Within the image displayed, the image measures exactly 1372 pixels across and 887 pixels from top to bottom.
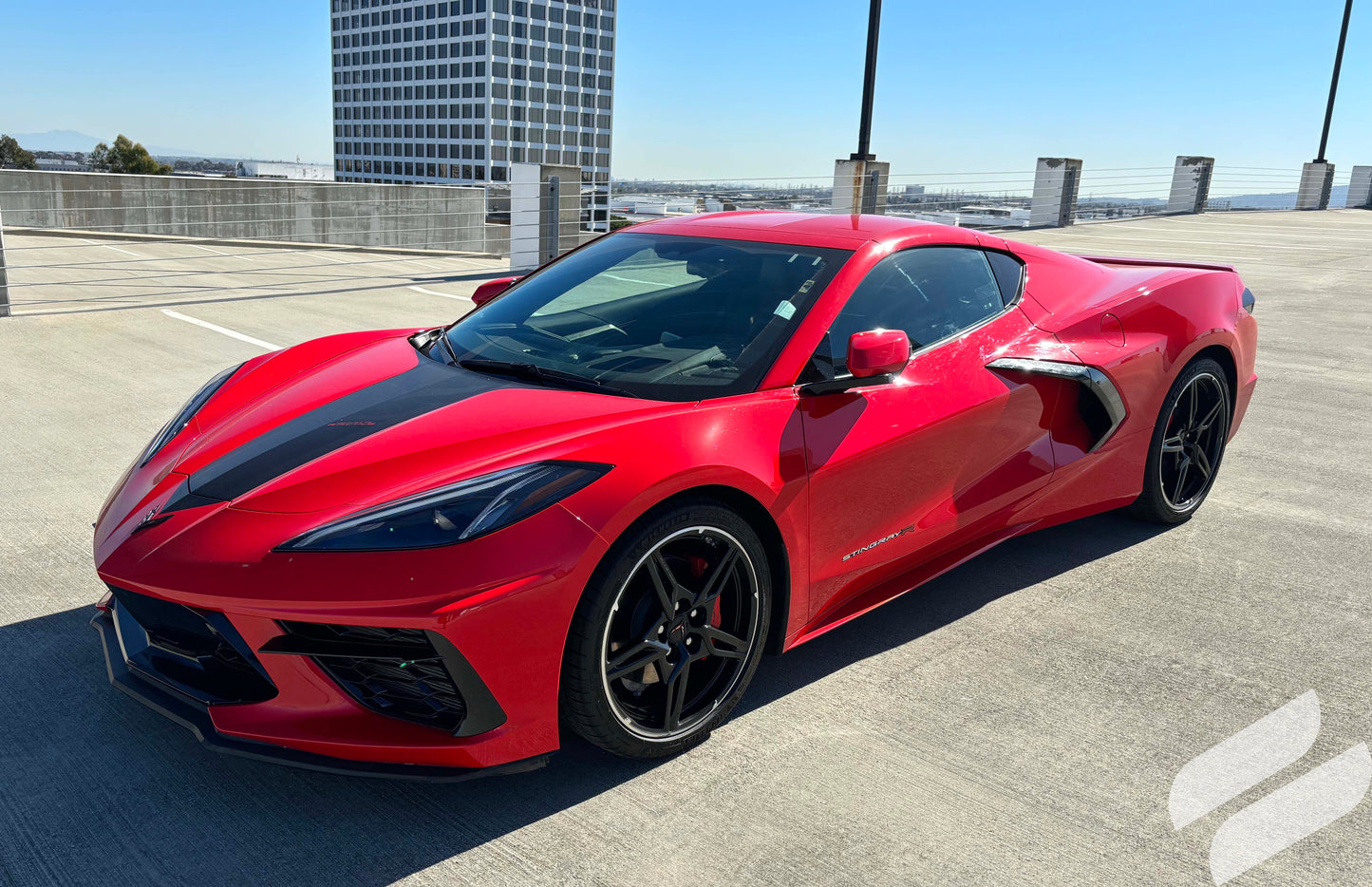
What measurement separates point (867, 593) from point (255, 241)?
654 inches

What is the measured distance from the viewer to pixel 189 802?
2340 millimetres

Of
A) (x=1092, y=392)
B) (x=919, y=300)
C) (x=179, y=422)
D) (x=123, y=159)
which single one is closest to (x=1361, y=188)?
(x=1092, y=392)

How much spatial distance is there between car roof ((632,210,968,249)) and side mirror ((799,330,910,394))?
57cm

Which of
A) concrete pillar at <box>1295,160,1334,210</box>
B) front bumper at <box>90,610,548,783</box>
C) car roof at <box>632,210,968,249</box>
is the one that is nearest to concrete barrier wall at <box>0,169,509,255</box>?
car roof at <box>632,210,968,249</box>

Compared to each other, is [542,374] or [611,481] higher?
[542,374]

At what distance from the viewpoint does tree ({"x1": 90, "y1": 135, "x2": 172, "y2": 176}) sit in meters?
98.2

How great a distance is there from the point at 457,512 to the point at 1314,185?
113 ft

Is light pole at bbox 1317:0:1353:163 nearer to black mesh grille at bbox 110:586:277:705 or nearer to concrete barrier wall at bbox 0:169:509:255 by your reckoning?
concrete barrier wall at bbox 0:169:509:255

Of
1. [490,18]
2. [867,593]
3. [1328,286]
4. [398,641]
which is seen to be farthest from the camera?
[490,18]

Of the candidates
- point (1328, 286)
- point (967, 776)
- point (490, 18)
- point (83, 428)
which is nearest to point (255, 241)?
point (83, 428)

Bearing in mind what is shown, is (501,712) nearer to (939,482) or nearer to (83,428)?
(939,482)

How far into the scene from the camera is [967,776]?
2529 millimetres

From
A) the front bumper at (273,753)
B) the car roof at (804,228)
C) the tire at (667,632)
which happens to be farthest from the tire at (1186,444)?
the front bumper at (273,753)

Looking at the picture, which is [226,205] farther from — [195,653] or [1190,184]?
[1190,184]
